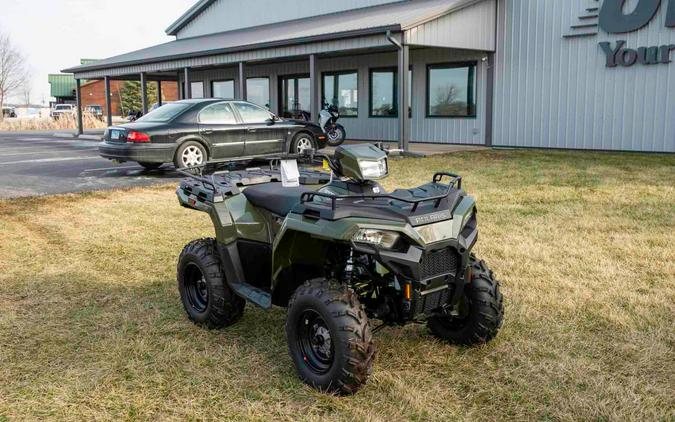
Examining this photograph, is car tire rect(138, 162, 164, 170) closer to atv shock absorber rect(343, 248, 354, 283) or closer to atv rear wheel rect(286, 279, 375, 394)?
atv rear wheel rect(286, 279, 375, 394)

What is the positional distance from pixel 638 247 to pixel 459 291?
3.33m

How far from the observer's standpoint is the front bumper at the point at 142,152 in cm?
1131

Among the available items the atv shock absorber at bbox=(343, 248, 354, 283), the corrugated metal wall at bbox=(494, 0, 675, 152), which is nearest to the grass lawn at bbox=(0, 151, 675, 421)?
the atv shock absorber at bbox=(343, 248, 354, 283)

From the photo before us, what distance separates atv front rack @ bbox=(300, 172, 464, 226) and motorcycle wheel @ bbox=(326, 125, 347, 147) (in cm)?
1478

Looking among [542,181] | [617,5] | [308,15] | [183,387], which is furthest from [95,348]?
[308,15]

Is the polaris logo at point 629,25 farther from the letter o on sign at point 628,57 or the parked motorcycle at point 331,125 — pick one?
the parked motorcycle at point 331,125

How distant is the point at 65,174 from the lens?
12.2 m

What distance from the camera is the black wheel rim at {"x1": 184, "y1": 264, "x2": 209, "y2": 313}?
4.16m

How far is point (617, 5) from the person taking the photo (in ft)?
45.8

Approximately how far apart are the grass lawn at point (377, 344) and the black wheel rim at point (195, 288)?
15 centimetres

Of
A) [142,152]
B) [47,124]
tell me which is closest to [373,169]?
[142,152]

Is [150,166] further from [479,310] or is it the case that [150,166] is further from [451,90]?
[479,310]

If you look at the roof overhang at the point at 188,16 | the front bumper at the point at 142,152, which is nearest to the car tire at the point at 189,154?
the front bumper at the point at 142,152

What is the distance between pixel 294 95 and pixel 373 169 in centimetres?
1973
